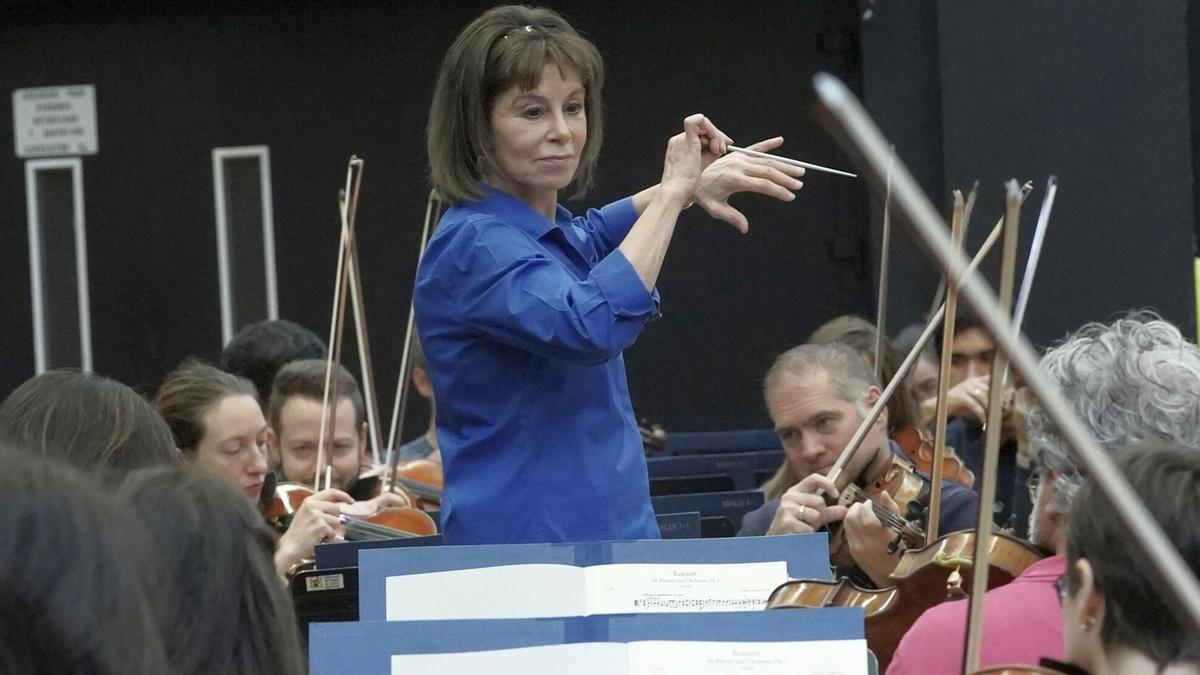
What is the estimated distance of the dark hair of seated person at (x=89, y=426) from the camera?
2.11m

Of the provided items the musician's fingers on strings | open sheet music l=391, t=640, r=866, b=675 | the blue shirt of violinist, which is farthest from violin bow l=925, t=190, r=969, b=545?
open sheet music l=391, t=640, r=866, b=675

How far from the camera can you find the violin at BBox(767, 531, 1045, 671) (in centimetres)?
233

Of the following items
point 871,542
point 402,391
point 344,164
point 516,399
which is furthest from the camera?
point 344,164

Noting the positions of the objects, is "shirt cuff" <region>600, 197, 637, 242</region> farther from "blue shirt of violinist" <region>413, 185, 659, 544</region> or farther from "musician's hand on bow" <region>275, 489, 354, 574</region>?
"musician's hand on bow" <region>275, 489, 354, 574</region>

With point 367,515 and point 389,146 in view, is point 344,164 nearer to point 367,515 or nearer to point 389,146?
point 389,146

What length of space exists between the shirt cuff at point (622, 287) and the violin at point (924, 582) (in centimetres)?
44

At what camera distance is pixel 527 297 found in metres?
2.20

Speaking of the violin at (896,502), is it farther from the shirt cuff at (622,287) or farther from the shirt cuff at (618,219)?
the shirt cuff at (622,287)

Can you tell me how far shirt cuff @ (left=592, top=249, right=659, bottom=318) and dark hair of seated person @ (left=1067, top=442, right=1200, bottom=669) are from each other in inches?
30.0

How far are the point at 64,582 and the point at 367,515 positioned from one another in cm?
252

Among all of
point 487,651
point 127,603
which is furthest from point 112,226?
point 127,603

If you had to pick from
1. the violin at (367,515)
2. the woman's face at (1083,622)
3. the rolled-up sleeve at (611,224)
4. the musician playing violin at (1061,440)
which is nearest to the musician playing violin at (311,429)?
the violin at (367,515)

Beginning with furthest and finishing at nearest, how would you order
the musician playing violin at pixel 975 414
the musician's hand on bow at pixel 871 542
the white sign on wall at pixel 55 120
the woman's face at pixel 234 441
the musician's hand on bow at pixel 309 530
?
the white sign on wall at pixel 55 120 < the musician playing violin at pixel 975 414 < the woman's face at pixel 234 441 < the musician's hand on bow at pixel 309 530 < the musician's hand on bow at pixel 871 542

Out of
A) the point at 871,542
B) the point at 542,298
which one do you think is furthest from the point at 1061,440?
the point at 871,542
